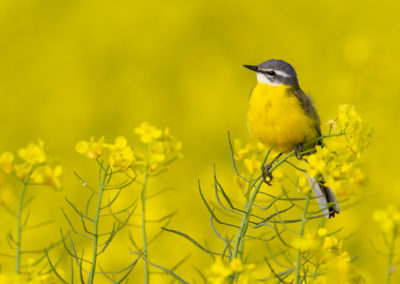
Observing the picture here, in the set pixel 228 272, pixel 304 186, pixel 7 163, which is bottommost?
pixel 228 272

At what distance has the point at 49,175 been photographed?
2.80 m

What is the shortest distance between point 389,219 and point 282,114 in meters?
1.34

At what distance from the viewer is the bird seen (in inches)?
153

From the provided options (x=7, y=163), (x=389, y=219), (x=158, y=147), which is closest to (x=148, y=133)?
(x=158, y=147)

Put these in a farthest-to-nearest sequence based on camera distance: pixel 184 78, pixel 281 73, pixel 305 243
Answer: pixel 184 78 < pixel 281 73 < pixel 305 243

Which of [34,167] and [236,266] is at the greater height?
[34,167]

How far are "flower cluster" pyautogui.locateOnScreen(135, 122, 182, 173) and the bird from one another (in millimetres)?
737

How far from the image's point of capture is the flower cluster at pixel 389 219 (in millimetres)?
2711

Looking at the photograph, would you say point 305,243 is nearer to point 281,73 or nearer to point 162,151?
point 162,151

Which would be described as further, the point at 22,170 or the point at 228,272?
the point at 22,170

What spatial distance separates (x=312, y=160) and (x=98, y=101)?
9.90 m

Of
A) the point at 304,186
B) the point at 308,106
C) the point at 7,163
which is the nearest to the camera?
the point at 7,163

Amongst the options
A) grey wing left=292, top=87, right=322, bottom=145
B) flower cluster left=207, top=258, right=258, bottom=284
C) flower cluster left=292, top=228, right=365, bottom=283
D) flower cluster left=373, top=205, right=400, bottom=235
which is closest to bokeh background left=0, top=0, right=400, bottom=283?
grey wing left=292, top=87, right=322, bottom=145

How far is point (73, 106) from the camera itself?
12094 millimetres
